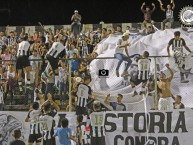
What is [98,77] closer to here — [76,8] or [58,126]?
[58,126]

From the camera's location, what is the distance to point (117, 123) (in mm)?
12562

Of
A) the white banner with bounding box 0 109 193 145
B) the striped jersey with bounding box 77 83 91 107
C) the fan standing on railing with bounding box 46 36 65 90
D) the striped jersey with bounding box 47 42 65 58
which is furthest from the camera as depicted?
the striped jersey with bounding box 47 42 65 58

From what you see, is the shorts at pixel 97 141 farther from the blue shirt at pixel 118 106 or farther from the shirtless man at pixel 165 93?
the shirtless man at pixel 165 93

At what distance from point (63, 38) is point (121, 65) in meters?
7.72

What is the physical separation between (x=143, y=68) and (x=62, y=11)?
15148 millimetres

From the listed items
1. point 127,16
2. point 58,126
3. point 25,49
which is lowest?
point 58,126

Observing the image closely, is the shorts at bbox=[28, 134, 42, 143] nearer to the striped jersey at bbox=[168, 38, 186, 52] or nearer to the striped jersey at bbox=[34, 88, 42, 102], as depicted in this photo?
the striped jersey at bbox=[34, 88, 42, 102]

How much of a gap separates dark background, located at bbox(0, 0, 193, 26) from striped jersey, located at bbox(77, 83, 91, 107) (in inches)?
560

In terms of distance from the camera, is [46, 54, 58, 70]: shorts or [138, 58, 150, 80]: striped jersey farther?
[46, 54, 58, 70]: shorts

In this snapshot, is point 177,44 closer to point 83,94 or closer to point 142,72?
point 142,72

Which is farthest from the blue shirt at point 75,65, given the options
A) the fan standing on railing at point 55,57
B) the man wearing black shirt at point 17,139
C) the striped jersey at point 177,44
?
the striped jersey at point 177,44

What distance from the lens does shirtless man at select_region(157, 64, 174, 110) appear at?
12453 millimetres

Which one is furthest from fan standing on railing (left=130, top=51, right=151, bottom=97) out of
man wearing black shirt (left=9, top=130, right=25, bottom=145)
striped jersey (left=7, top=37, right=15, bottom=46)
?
striped jersey (left=7, top=37, right=15, bottom=46)

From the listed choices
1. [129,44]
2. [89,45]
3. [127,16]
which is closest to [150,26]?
[89,45]
